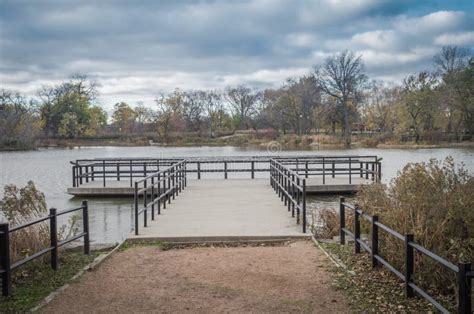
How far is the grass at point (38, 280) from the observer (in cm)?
578

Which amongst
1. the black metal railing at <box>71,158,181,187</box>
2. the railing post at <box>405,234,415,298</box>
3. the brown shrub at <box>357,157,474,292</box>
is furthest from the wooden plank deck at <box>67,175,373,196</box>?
the railing post at <box>405,234,415,298</box>

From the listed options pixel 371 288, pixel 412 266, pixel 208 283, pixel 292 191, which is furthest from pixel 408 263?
pixel 292 191

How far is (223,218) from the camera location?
1128 centimetres

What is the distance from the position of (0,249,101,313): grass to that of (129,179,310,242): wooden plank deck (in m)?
1.47

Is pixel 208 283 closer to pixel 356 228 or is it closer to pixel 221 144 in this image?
pixel 356 228

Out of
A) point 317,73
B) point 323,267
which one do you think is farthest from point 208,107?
point 323,267

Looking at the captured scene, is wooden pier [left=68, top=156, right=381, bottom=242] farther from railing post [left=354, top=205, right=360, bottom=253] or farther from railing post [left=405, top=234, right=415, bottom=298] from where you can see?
railing post [left=405, top=234, right=415, bottom=298]

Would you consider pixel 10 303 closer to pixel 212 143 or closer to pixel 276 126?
pixel 212 143

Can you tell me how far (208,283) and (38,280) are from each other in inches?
86.6

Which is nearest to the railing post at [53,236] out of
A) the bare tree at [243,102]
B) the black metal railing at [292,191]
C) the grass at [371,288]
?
the grass at [371,288]

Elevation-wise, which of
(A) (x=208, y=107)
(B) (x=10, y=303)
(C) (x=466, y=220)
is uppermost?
(A) (x=208, y=107)

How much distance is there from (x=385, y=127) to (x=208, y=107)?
30.8 metres

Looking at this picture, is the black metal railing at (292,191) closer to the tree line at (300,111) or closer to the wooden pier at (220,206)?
the wooden pier at (220,206)

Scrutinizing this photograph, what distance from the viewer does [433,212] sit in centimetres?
677
